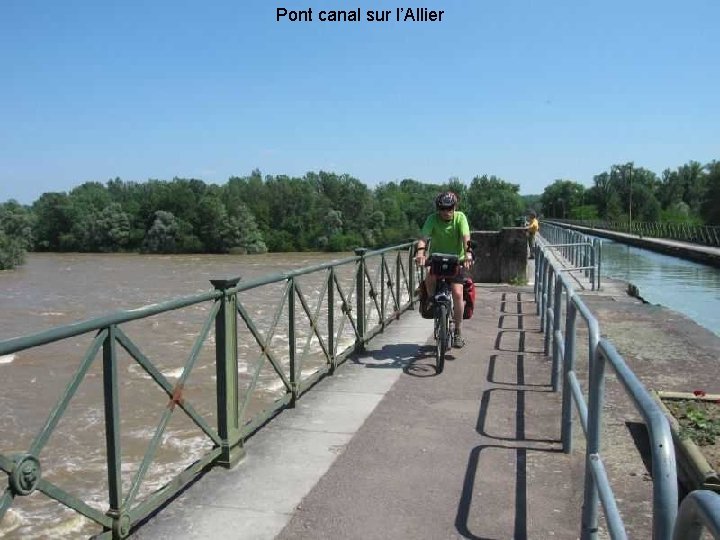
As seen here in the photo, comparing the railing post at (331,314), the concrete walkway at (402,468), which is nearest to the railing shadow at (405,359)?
the concrete walkway at (402,468)

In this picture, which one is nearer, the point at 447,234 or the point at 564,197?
the point at 447,234

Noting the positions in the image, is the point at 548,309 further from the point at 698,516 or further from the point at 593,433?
the point at 698,516

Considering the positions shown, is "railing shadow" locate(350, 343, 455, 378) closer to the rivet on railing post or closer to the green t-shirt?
the green t-shirt

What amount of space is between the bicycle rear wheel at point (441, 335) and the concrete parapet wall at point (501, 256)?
7454mm

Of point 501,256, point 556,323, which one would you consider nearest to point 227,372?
point 556,323

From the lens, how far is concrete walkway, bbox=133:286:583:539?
3.25m

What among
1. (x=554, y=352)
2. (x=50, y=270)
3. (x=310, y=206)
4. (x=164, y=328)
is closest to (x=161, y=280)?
(x=50, y=270)

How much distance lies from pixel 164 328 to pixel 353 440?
56.5ft

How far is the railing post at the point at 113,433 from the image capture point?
9.48 ft

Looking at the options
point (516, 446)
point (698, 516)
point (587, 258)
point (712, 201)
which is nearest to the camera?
point (698, 516)

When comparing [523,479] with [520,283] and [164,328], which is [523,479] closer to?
[520,283]

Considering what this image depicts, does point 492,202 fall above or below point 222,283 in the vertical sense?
above

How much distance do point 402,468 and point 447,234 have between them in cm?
311

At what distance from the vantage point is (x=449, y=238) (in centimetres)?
657
